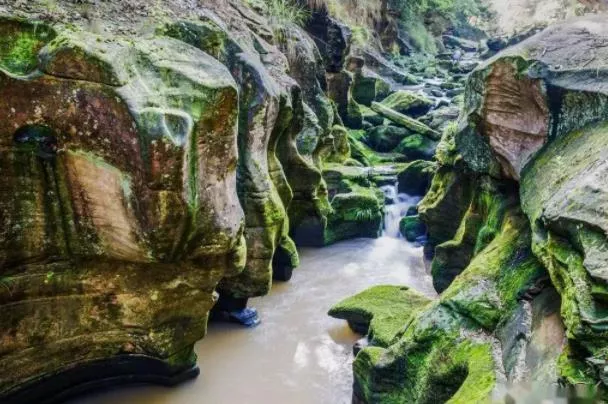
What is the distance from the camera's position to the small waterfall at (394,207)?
42.7 feet

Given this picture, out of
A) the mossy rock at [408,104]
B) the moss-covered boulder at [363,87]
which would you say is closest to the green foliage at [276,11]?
the moss-covered boulder at [363,87]

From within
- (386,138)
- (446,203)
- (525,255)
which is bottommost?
(386,138)

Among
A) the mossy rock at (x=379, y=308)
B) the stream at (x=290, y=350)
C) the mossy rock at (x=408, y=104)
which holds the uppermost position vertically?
the mossy rock at (x=408, y=104)

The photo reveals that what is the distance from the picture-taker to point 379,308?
7539mm

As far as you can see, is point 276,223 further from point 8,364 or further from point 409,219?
point 409,219

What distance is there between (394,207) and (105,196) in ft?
32.2

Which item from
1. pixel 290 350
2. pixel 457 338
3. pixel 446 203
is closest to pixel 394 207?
pixel 446 203

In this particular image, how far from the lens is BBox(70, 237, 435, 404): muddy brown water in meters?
6.34

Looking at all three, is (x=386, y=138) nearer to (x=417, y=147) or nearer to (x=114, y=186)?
(x=417, y=147)

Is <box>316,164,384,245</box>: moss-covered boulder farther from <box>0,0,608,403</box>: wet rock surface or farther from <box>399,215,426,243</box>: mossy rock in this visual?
<box>0,0,608,403</box>: wet rock surface

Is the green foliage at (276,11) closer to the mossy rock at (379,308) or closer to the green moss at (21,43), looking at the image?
the green moss at (21,43)

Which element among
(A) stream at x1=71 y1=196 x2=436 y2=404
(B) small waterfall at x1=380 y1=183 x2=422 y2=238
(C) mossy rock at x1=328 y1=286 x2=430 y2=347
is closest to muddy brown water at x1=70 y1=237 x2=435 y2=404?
(A) stream at x1=71 y1=196 x2=436 y2=404

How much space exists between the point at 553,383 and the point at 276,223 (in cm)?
502

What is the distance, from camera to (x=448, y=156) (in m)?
9.76
